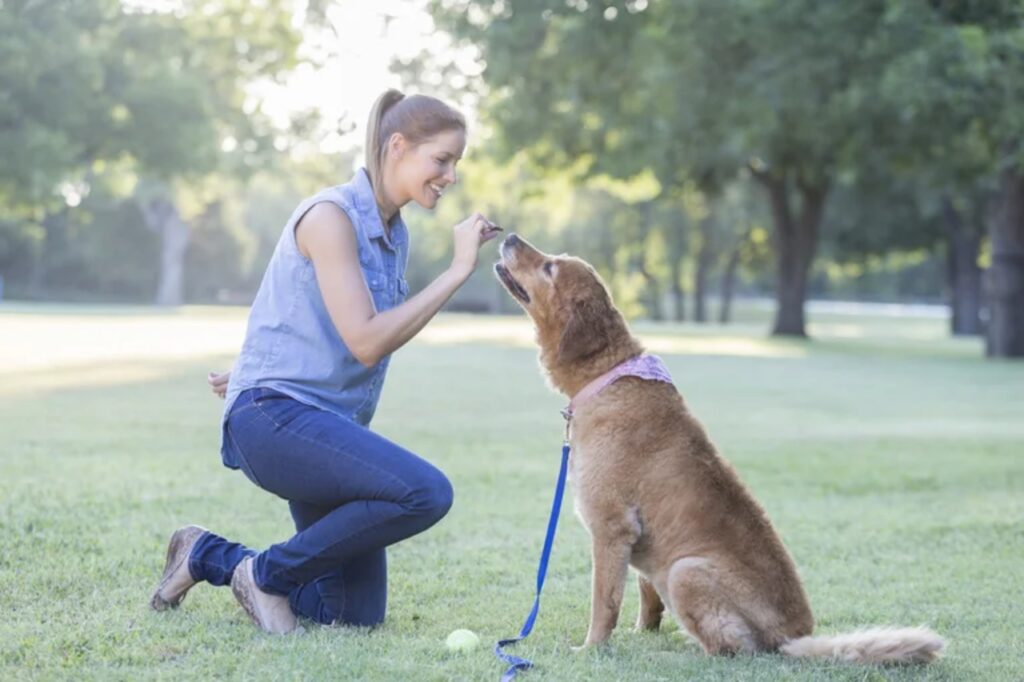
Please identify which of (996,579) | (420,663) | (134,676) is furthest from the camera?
(996,579)

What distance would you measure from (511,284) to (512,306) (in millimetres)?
67986

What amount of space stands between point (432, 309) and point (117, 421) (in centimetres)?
860

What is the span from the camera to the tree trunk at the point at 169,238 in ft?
215

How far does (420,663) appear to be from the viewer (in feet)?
15.3

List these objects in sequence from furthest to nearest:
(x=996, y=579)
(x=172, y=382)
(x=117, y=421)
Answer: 1. (x=172, y=382)
2. (x=117, y=421)
3. (x=996, y=579)

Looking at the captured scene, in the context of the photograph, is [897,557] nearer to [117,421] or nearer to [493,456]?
[493,456]

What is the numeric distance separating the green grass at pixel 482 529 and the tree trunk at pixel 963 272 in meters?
29.9

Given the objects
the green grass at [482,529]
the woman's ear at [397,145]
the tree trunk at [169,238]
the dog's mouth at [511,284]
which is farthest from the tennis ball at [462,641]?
the tree trunk at [169,238]

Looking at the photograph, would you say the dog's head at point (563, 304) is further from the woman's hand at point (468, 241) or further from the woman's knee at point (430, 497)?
the woman's knee at point (430, 497)

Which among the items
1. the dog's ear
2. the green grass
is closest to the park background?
the green grass

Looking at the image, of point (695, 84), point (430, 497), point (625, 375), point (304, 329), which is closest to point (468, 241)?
point (304, 329)

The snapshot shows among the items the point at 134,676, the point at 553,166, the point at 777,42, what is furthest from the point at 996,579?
the point at 553,166

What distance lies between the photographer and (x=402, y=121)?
5.10 meters

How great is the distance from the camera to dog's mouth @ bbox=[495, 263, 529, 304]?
5324mm
